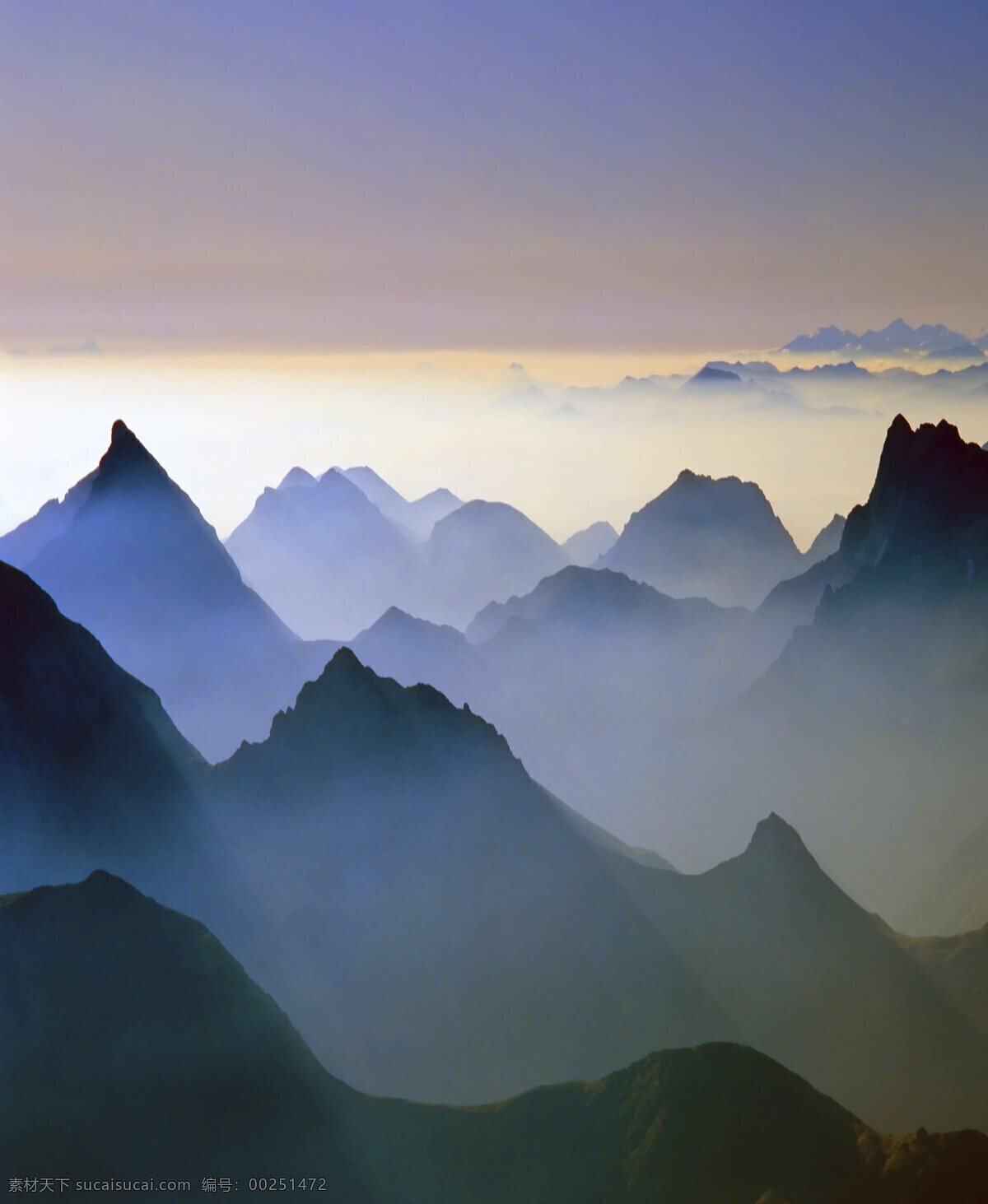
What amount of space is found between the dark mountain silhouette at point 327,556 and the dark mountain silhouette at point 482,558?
482mm

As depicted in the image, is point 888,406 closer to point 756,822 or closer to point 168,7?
point 756,822

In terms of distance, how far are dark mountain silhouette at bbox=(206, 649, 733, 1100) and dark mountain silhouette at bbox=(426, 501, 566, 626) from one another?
2.52 meters

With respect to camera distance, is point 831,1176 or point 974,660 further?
point 974,660

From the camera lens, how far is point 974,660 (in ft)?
42.8

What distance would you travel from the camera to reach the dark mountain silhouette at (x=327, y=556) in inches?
559

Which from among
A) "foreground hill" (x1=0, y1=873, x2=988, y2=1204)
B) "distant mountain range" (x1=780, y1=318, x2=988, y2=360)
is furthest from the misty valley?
"distant mountain range" (x1=780, y1=318, x2=988, y2=360)

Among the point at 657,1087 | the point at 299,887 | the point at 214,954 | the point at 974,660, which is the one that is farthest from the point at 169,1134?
the point at 974,660

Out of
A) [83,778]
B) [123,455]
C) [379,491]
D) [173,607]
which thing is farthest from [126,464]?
[83,778]

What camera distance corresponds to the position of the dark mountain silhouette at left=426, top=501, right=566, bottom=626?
1402cm

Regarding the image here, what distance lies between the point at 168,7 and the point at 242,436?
498 centimetres

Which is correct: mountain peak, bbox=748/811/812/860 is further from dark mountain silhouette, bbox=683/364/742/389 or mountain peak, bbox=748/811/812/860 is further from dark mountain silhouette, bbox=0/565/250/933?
dark mountain silhouette, bbox=0/565/250/933

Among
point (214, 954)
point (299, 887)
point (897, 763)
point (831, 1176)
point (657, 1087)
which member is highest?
point (897, 763)

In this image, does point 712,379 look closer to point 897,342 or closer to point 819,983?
point 897,342

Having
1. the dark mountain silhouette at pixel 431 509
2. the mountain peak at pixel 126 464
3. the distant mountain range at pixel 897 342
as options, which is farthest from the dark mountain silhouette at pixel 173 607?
the distant mountain range at pixel 897 342
